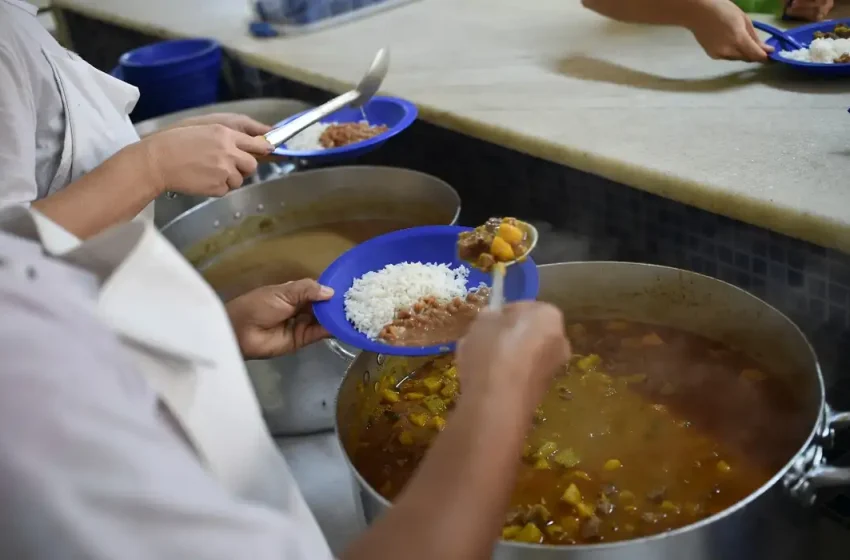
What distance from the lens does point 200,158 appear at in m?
0.93

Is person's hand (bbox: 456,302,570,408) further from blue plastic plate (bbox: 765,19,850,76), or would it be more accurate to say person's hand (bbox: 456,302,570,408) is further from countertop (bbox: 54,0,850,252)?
blue plastic plate (bbox: 765,19,850,76)

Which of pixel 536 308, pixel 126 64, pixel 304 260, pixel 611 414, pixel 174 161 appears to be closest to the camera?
pixel 536 308

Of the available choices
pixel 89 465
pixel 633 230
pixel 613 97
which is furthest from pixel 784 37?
pixel 89 465

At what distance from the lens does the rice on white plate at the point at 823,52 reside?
1.08 meters

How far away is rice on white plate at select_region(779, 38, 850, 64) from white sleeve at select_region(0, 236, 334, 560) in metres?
1.01

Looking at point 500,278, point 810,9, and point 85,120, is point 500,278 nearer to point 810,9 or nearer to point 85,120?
point 85,120

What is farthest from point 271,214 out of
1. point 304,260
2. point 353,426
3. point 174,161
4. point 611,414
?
point 611,414

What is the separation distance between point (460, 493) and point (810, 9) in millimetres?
1186

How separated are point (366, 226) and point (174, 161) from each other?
0.38 meters

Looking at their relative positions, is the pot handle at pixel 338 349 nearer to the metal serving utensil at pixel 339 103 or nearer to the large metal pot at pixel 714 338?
the large metal pot at pixel 714 338

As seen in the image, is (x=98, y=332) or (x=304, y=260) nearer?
(x=98, y=332)

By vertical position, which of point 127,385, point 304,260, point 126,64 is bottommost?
point 304,260

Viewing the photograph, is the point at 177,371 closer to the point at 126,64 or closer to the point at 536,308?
the point at 536,308

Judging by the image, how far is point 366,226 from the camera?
1.23 metres
